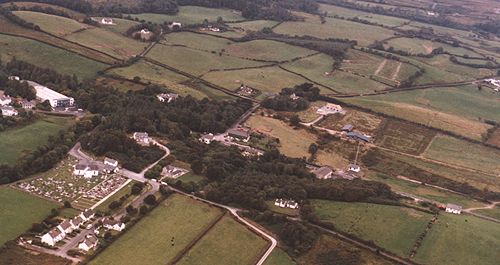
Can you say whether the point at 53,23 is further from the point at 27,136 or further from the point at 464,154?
the point at 464,154

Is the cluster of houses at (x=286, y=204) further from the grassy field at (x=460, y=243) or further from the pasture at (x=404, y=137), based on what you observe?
the pasture at (x=404, y=137)

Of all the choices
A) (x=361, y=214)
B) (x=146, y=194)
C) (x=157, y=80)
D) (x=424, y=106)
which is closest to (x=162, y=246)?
(x=146, y=194)

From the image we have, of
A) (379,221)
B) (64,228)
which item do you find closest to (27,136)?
(64,228)

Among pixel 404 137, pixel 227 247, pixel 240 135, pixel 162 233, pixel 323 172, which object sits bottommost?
pixel 404 137

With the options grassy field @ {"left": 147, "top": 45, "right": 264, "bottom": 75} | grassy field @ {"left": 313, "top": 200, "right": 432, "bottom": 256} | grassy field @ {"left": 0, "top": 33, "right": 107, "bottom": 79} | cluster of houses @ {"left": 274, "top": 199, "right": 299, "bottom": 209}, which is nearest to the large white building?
grassy field @ {"left": 0, "top": 33, "right": 107, "bottom": 79}

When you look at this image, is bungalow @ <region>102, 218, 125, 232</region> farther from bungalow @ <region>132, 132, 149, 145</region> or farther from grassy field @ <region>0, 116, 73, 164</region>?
bungalow @ <region>132, 132, 149, 145</region>

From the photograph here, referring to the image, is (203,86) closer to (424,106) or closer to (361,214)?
(424,106)

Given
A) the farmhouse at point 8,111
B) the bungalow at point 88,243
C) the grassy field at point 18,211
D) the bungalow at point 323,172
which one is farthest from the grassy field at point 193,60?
the bungalow at point 88,243
